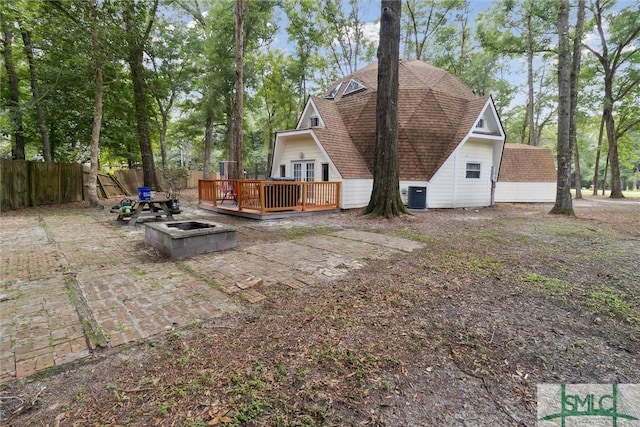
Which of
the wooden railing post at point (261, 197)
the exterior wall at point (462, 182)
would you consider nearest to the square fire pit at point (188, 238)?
the wooden railing post at point (261, 197)

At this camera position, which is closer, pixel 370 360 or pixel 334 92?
pixel 370 360

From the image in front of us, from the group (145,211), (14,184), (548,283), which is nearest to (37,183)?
(14,184)

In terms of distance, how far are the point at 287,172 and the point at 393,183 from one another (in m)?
6.98

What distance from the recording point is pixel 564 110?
10719 mm

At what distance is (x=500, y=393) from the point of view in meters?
1.95

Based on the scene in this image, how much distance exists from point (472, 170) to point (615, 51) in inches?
605

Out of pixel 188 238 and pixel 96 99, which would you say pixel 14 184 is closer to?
pixel 96 99

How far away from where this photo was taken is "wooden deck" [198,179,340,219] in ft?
33.0

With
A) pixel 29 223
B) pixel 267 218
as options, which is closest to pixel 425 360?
pixel 267 218

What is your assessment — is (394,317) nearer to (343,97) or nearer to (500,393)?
(500,393)

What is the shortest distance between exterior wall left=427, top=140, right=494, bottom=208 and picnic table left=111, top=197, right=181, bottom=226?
35.5ft

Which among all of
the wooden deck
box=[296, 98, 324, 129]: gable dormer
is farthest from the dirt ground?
box=[296, 98, 324, 129]: gable dormer

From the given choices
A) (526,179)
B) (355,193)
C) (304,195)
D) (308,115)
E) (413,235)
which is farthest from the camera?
(526,179)

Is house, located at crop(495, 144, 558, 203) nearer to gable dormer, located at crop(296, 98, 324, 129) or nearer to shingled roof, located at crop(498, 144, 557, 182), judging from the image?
shingled roof, located at crop(498, 144, 557, 182)
